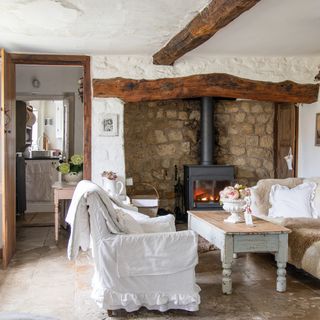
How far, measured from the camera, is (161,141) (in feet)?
21.5

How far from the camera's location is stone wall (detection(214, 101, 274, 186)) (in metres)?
6.62

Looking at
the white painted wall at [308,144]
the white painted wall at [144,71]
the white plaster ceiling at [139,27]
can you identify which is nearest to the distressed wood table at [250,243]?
the white plaster ceiling at [139,27]

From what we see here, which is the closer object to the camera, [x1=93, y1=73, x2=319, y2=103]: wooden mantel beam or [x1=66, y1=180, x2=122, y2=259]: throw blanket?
[x1=66, y1=180, x2=122, y2=259]: throw blanket

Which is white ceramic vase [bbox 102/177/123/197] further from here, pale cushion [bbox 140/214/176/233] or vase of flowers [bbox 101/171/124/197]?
pale cushion [bbox 140/214/176/233]

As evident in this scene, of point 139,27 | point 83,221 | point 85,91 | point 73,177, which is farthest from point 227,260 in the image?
point 73,177

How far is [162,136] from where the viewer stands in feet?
21.5

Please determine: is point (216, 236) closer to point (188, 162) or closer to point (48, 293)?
point (48, 293)

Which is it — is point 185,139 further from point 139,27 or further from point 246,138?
point 139,27

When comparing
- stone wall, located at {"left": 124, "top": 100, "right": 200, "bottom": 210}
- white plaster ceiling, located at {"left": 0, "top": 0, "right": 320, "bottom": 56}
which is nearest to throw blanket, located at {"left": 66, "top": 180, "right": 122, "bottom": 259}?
white plaster ceiling, located at {"left": 0, "top": 0, "right": 320, "bottom": 56}

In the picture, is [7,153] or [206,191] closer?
[7,153]

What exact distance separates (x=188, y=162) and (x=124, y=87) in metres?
1.90

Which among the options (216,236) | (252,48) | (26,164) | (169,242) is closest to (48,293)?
(169,242)

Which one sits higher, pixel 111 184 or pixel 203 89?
pixel 203 89

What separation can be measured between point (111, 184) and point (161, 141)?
5.89ft
